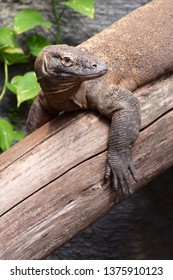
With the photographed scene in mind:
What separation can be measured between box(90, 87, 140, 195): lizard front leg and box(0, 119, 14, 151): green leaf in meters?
1.05

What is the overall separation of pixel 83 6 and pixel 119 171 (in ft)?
4.45

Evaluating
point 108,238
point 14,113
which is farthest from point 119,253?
point 14,113

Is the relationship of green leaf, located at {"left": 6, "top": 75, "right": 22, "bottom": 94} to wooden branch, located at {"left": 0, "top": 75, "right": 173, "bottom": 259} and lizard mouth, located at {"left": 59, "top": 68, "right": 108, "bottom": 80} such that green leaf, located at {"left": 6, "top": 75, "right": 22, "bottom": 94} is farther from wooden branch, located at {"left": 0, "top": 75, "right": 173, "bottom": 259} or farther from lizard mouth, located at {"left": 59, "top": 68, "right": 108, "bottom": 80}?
lizard mouth, located at {"left": 59, "top": 68, "right": 108, "bottom": 80}

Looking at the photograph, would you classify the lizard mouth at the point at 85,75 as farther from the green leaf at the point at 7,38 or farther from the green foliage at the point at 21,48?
the green leaf at the point at 7,38

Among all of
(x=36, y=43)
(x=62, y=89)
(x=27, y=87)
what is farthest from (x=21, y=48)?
(x=62, y=89)

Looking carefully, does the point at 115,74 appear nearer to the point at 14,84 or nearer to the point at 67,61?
the point at 67,61

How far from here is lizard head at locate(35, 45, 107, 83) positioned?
251cm

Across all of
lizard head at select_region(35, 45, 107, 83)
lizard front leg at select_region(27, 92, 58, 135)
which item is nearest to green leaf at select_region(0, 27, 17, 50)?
lizard front leg at select_region(27, 92, 58, 135)

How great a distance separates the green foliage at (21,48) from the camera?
3615 mm

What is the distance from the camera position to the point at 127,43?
3.17m

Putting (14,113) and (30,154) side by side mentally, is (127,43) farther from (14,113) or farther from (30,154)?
(14,113)

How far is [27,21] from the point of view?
3715 mm

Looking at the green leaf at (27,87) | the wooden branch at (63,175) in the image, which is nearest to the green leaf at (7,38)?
the green leaf at (27,87)

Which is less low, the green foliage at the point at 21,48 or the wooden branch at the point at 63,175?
the green foliage at the point at 21,48
